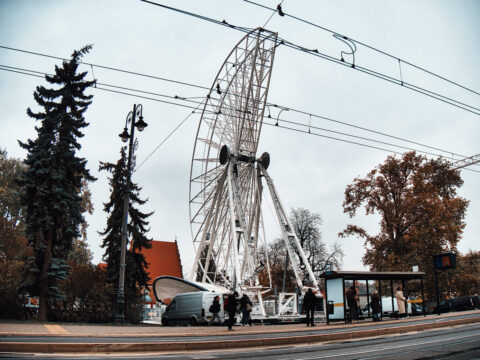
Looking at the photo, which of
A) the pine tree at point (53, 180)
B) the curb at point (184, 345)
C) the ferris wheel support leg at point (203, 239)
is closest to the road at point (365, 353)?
the curb at point (184, 345)

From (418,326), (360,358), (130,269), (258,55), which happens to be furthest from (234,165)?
(360,358)

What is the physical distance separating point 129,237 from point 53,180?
26.4 ft

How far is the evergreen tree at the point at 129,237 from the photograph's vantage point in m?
29.9

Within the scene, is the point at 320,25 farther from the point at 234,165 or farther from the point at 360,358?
the point at 234,165

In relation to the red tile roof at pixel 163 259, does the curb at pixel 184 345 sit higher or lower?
lower

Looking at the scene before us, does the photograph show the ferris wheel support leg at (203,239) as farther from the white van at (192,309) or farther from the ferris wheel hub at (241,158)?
the white van at (192,309)

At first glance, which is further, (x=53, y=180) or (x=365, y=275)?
(x=53, y=180)

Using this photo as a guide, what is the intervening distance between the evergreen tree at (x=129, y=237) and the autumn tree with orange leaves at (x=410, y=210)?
1651 centimetres

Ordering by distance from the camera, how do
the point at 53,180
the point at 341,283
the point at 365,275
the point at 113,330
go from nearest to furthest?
the point at 113,330 → the point at 341,283 → the point at 365,275 → the point at 53,180

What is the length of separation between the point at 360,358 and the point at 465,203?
2908 cm

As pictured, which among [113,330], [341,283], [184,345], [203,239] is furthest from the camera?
[203,239]

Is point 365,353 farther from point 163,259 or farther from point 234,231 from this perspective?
point 163,259

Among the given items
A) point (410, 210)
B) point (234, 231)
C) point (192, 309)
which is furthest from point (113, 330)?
point (410, 210)

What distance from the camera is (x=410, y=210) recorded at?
114 ft
